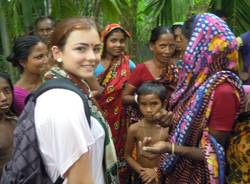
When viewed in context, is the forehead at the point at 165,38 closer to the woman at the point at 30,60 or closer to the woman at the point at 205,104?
→ the woman at the point at 30,60

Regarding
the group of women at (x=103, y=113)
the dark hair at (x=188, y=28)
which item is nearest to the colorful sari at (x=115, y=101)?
the group of women at (x=103, y=113)

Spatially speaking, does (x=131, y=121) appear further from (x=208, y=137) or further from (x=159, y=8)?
(x=159, y=8)

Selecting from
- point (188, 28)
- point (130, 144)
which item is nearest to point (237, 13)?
point (130, 144)

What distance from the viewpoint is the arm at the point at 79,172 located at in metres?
1.72

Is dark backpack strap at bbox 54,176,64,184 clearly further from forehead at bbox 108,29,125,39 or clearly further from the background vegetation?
the background vegetation

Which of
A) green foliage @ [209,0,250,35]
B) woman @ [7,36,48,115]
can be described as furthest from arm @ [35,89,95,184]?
green foliage @ [209,0,250,35]

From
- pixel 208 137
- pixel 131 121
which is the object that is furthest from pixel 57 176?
pixel 131 121

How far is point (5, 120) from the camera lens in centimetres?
302

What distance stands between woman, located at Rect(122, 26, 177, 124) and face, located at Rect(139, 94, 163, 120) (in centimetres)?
45

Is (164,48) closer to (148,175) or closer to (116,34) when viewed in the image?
(116,34)

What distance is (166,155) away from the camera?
105 inches

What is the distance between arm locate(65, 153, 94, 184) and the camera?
1721 millimetres

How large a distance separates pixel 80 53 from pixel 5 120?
1353mm

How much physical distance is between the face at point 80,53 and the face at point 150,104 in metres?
1.63
